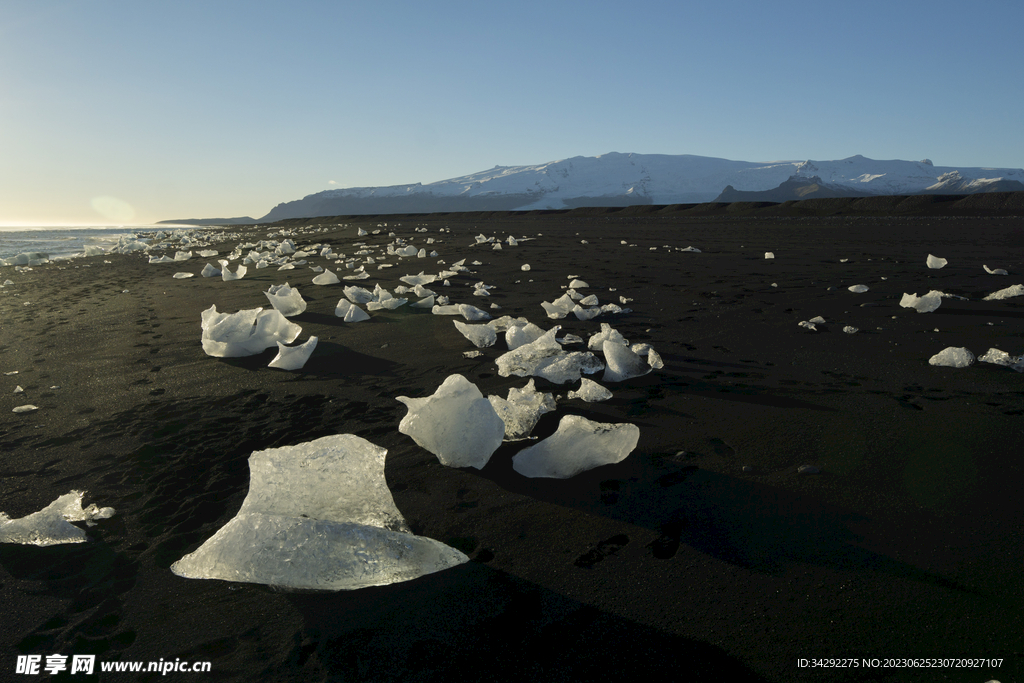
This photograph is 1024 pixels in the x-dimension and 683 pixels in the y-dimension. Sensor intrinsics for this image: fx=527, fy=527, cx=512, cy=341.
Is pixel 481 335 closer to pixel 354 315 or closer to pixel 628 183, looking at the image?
pixel 354 315

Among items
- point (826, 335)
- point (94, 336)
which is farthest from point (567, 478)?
point (94, 336)

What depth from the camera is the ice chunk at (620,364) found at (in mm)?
2333

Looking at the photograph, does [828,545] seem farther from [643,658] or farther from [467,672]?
[467,672]

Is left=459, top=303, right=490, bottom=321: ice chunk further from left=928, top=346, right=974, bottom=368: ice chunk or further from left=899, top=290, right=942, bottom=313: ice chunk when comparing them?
left=899, top=290, right=942, bottom=313: ice chunk

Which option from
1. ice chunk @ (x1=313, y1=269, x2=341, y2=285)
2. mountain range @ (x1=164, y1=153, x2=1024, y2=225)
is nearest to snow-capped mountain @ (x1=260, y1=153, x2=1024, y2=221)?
mountain range @ (x1=164, y1=153, x2=1024, y2=225)

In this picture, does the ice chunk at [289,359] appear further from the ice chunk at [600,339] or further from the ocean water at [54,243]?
the ocean water at [54,243]

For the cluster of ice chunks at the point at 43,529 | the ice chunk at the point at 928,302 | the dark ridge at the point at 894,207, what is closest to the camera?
the cluster of ice chunks at the point at 43,529

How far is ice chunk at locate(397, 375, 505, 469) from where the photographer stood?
163cm

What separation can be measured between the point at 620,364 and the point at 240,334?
201cm

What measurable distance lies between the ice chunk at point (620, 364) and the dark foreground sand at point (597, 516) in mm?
115

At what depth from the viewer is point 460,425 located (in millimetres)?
1637

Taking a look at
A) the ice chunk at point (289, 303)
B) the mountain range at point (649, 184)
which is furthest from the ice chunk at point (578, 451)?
the mountain range at point (649, 184)

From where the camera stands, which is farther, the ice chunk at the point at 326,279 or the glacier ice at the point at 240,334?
the ice chunk at the point at 326,279

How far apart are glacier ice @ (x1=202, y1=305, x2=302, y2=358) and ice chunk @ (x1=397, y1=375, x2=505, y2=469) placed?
1544 millimetres
